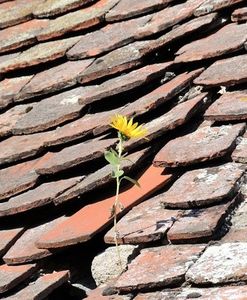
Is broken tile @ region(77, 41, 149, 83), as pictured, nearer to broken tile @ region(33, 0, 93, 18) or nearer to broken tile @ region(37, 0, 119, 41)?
broken tile @ region(37, 0, 119, 41)

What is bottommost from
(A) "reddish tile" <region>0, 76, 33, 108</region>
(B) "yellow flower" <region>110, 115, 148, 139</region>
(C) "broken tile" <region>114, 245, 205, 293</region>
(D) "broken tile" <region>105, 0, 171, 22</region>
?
(C) "broken tile" <region>114, 245, 205, 293</region>

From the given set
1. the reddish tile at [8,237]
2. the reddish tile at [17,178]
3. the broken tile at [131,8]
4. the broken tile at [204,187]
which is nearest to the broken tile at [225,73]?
the broken tile at [204,187]

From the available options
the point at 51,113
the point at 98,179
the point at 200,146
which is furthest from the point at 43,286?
the point at 51,113

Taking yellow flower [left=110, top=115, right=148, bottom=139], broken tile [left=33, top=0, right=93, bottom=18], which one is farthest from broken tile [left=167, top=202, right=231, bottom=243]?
broken tile [left=33, top=0, right=93, bottom=18]

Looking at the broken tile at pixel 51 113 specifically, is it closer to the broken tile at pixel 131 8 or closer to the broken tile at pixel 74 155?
the broken tile at pixel 74 155

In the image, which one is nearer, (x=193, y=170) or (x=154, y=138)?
(x=193, y=170)

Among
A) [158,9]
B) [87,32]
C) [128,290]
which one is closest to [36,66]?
[87,32]

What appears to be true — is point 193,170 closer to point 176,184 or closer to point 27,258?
point 176,184
